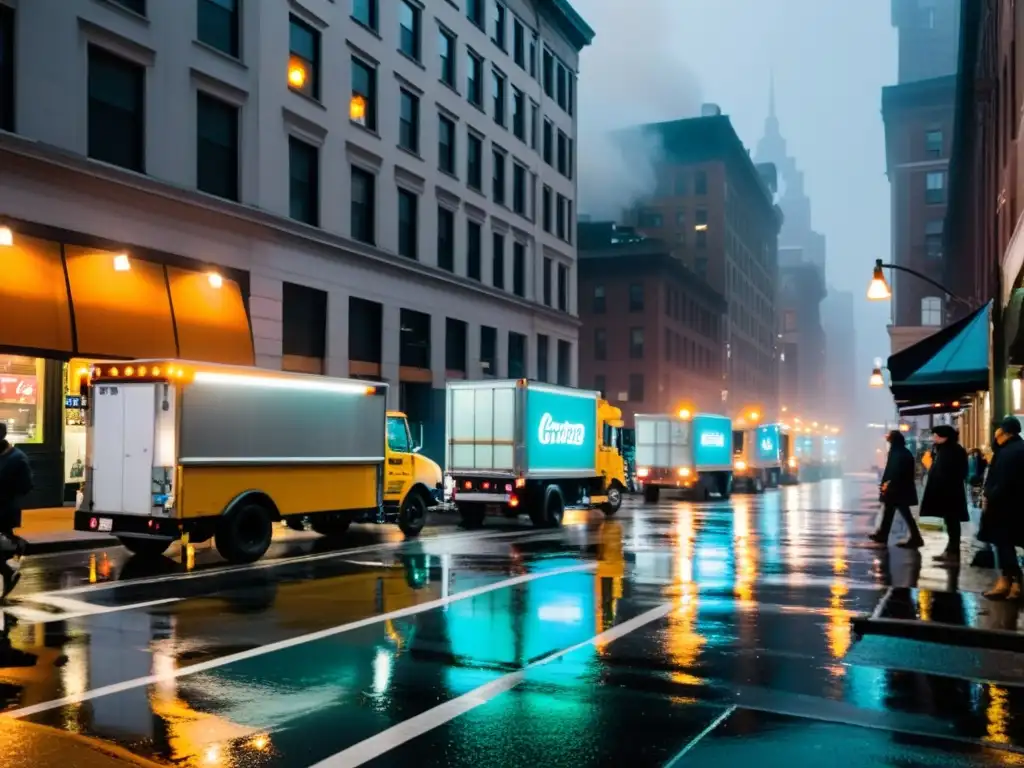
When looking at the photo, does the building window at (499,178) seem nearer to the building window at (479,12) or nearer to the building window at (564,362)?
the building window at (479,12)

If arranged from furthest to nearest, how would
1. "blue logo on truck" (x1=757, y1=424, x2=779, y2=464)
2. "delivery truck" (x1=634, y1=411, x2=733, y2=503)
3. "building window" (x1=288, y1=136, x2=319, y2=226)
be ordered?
"blue logo on truck" (x1=757, y1=424, x2=779, y2=464)
"delivery truck" (x1=634, y1=411, x2=733, y2=503)
"building window" (x1=288, y1=136, x2=319, y2=226)

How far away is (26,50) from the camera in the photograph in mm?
21547

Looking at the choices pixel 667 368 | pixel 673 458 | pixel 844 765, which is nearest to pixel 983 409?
pixel 673 458

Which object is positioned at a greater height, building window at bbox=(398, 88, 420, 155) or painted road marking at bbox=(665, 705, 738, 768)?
building window at bbox=(398, 88, 420, 155)

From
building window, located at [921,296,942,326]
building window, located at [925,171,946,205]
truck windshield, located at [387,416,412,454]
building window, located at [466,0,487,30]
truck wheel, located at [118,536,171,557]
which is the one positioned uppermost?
building window, located at [925,171,946,205]

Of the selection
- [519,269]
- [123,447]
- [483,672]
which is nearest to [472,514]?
[123,447]

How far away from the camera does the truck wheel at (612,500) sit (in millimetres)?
28609

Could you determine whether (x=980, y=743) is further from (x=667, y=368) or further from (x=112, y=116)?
(x=667, y=368)

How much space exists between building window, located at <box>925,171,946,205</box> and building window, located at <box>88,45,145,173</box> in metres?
71.0

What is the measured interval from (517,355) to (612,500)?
17.8 metres

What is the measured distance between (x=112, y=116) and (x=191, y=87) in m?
A: 2.64

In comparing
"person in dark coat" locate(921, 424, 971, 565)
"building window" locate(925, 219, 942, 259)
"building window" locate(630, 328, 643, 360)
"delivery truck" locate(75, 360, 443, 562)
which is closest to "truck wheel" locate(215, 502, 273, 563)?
"delivery truck" locate(75, 360, 443, 562)

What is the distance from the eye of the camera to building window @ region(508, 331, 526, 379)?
4534 centimetres

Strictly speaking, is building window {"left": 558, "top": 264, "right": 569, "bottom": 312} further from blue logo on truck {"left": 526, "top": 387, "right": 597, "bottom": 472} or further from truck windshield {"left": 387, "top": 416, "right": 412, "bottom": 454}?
truck windshield {"left": 387, "top": 416, "right": 412, "bottom": 454}
